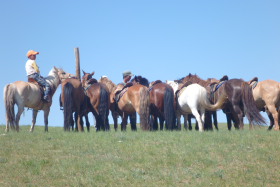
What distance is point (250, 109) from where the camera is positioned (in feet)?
66.6

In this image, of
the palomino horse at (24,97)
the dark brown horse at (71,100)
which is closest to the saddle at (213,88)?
the dark brown horse at (71,100)

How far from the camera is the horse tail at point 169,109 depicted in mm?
21188

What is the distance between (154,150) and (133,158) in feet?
3.00

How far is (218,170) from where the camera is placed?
41.0ft

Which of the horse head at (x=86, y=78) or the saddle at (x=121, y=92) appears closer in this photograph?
the saddle at (x=121, y=92)

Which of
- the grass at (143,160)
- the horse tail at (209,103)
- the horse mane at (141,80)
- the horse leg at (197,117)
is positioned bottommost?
A: the grass at (143,160)

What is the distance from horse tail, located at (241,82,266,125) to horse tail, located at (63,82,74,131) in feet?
23.4

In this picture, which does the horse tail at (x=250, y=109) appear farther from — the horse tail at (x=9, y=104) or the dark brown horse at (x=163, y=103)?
the horse tail at (x=9, y=104)

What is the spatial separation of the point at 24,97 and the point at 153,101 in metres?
5.54

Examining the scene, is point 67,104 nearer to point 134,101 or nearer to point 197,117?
point 134,101

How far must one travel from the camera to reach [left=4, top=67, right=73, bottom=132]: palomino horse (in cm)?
2022

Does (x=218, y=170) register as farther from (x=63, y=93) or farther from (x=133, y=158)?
(x=63, y=93)

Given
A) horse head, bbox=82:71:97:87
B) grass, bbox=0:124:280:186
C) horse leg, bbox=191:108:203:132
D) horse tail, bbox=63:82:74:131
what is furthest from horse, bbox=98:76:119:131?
grass, bbox=0:124:280:186

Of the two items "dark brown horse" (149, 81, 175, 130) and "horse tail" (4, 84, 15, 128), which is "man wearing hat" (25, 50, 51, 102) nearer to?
"horse tail" (4, 84, 15, 128)
